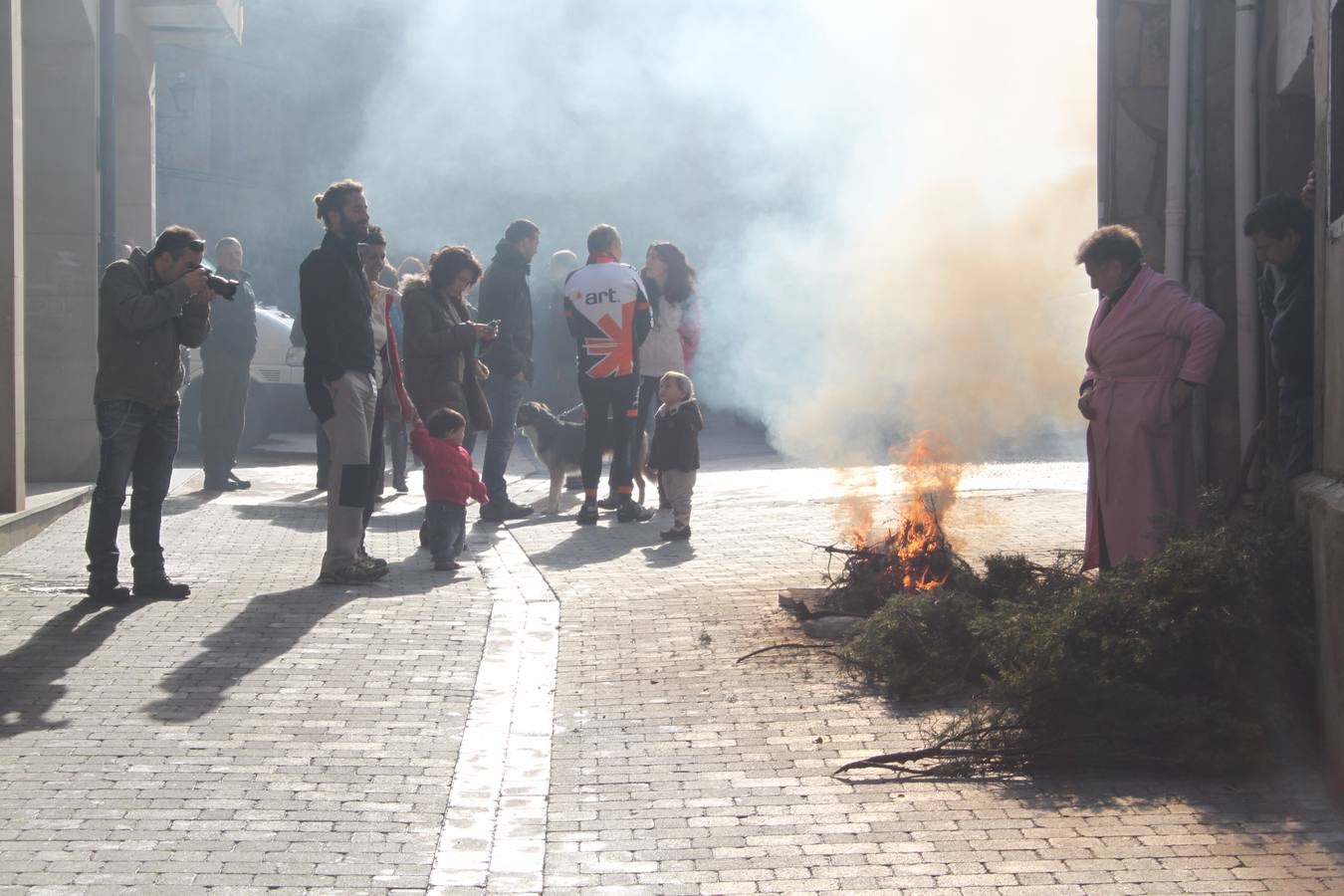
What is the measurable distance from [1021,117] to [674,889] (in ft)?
31.0

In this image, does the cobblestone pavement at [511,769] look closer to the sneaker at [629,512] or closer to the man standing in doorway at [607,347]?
the sneaker at [629,512]

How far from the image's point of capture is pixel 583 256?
2802 cm

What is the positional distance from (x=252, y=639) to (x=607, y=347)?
4412 mm

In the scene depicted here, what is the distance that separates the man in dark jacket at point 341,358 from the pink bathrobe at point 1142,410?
3507mm

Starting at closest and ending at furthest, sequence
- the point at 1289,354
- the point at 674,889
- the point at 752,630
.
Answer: the point at 674,889 → the point at 1289,354 → the point at 752,630

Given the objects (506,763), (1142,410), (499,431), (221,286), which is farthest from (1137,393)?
(499,431)


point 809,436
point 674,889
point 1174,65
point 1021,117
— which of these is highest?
point 1021,117

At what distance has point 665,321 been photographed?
11.0 metres

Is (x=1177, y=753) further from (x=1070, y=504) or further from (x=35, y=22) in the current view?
(x=35, y=22)

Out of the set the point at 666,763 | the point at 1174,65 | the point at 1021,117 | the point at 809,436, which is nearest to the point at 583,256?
the point at 809,436

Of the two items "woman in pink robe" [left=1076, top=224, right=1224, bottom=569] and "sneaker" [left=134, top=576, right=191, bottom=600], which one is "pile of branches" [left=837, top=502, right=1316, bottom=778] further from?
"sneaker" [left=134, top=576, right=191, bottom=600]

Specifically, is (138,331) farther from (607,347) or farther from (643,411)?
(643,411)

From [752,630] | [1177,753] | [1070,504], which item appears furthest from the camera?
[1070,504]

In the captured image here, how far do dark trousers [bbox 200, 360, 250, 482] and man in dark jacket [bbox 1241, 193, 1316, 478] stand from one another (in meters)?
8.10
